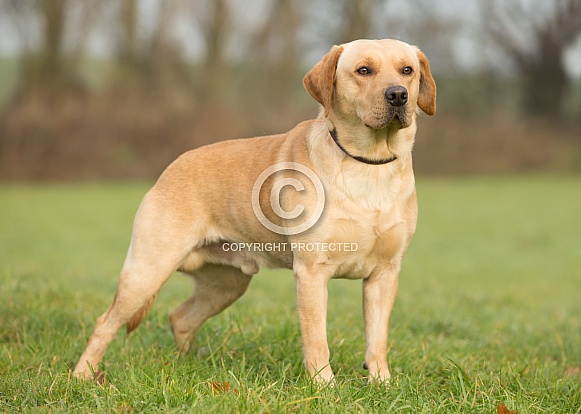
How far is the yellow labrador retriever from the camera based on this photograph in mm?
3643

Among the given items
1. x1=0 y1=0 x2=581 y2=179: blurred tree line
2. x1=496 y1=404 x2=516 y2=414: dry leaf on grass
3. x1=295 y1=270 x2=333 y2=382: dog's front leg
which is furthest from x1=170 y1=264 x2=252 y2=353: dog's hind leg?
x1=0 y1=0 x2=581 y2=179: blurred tree line

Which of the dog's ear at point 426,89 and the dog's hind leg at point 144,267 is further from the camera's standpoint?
the dog's hind leg at point 144,267

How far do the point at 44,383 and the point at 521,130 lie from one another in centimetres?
2991

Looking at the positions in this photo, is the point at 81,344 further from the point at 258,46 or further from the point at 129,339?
the point at 258,46

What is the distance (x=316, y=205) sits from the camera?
12.0 feet

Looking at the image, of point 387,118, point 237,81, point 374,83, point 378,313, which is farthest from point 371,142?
point 237,81

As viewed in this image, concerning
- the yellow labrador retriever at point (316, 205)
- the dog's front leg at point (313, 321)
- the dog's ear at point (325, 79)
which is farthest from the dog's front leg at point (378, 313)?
the dog's ear at point (325, 79)

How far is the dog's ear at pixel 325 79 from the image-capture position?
373 cm

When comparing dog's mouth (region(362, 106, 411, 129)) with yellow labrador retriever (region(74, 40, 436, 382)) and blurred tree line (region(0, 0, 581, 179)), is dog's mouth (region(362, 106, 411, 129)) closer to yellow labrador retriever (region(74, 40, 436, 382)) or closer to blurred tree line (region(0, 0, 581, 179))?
yellow labrador retriever (region(74, 40, 436, 382))

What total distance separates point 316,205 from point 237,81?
25.6m

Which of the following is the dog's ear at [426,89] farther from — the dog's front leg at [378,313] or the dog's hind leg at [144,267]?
the dog's hind leg at [144,267]

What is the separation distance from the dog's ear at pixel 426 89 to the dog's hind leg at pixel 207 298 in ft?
5.12

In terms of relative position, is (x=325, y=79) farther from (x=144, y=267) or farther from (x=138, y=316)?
(x=138, y=316)

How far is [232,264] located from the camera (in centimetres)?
426
